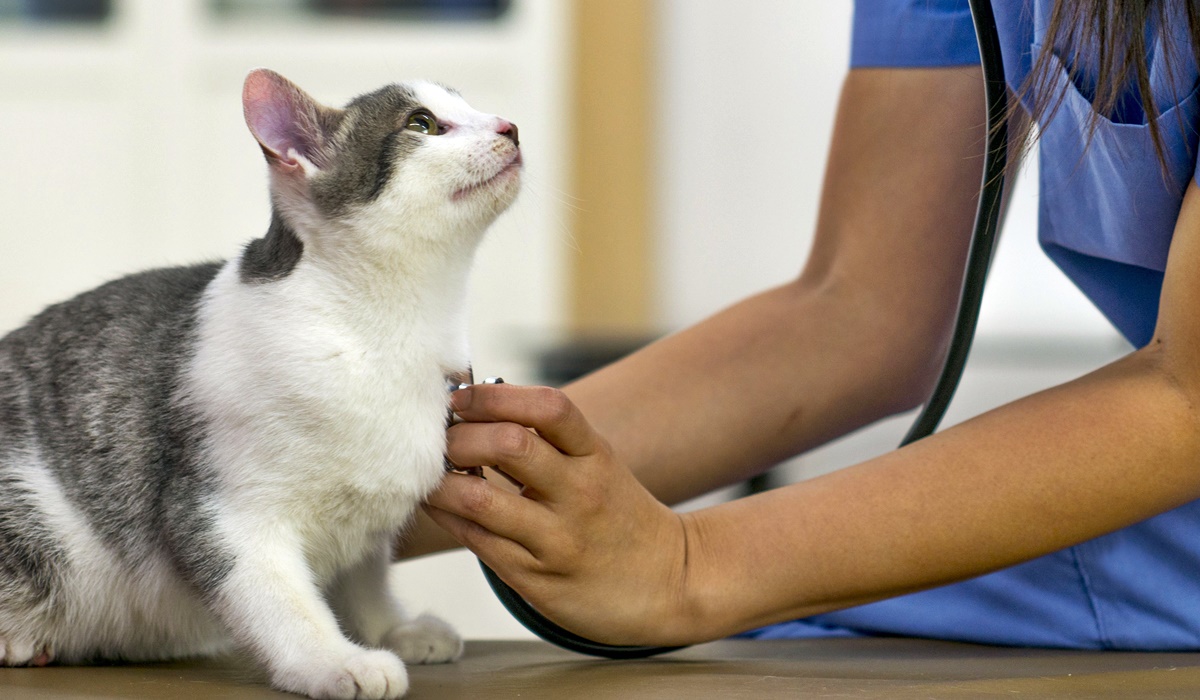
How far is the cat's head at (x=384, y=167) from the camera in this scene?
2.50 feet

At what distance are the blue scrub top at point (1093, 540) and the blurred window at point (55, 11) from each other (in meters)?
3.56

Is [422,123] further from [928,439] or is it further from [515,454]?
[928,439]

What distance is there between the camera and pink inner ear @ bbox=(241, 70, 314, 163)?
0.74 meters

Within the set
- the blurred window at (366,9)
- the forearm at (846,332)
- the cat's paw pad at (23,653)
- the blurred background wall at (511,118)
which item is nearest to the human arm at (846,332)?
the forearm at (846,332)

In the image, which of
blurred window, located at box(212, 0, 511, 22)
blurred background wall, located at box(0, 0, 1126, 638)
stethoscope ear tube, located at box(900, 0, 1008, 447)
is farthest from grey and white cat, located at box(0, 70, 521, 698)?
blurred window, located at box(212, 0, 511, 22)

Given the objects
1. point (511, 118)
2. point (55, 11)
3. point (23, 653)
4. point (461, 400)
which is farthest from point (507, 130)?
point (55, 11)

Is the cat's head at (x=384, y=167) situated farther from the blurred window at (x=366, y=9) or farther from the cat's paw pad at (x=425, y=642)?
the blurred window at (x=366, y=9)

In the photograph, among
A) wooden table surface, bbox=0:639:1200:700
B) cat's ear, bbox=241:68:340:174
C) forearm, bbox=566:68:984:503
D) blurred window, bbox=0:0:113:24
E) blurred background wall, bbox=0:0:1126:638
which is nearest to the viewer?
wooden table surface, bbox=0:639:1200:700

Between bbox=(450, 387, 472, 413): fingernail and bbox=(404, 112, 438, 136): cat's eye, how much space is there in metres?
0.20

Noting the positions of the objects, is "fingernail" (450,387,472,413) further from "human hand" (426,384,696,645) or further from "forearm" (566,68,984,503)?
"forearm" (566,68,984,503)

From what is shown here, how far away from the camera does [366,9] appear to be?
379cm

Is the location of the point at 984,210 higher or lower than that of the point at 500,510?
higher

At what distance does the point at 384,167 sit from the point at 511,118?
10.1 ft

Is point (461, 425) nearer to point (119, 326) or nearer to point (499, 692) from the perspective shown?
point (499, 692)
